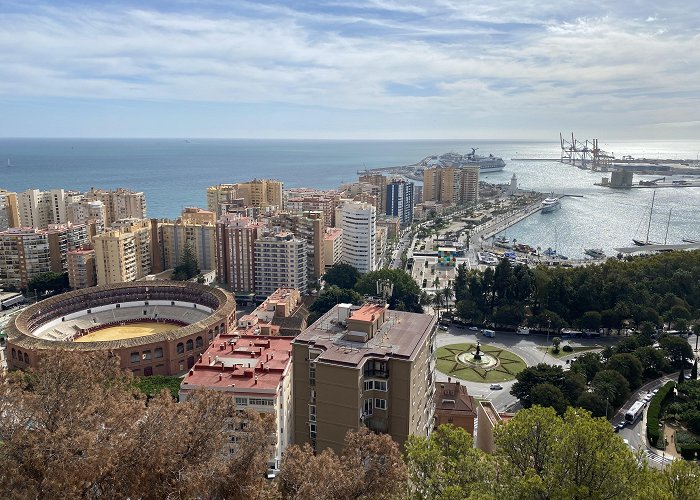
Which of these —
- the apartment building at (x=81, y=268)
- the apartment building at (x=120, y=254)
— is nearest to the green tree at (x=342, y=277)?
the apartment building at (x=120, y=254)

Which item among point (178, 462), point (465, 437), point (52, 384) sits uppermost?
point (52, 384)

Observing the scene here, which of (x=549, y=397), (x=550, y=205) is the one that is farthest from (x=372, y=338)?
(x=550, y=205)

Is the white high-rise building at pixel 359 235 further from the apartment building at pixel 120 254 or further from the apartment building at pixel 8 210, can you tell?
the apartment building at pixel 8 210

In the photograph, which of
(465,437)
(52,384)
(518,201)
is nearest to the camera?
(52,384)

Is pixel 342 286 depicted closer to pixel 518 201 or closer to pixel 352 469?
pixel 352 469

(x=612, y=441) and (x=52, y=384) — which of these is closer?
(x=52, y=384)

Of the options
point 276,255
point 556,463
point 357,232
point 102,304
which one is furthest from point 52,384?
point 357,232

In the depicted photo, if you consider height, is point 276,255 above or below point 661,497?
below

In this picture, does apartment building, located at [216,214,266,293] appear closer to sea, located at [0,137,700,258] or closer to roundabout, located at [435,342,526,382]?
roundabout, located at [435,342,526,382]
